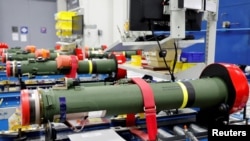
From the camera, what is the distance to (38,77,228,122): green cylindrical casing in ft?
3.21

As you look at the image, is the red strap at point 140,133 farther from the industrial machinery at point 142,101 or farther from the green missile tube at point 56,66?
the green missile tube at point 56,66

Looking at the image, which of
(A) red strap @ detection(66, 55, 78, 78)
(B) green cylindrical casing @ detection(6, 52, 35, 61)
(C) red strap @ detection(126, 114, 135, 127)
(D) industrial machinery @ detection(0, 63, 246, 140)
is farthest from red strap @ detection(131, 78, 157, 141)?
(B) green cylindrical casing @ detection(6, 52, 35, 61)

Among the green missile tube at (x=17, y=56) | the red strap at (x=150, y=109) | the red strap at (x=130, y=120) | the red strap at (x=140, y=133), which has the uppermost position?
the green missile tube at (x=17, y=56)

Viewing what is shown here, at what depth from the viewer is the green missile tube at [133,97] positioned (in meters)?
0.95

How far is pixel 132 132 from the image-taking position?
1.28 meters

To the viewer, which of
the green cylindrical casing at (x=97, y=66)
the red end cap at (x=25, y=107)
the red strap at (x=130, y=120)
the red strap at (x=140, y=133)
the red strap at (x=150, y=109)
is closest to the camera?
the red end cap at (x=25, y=107)

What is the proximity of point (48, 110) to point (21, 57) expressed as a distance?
318cm

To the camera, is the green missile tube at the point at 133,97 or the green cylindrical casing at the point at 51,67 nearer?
the green missile tube at the point at 133,97

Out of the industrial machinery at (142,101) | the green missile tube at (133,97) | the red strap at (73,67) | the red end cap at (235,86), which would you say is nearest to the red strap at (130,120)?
the industrial machinery at (142,101)

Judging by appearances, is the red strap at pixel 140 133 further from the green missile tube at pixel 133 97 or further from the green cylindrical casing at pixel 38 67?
the green cylindrical casing at pixel 38 67

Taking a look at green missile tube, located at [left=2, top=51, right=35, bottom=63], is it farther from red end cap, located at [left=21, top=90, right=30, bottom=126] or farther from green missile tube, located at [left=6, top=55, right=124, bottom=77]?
red end cap, located at [left=21, top=90, right=30, bottom=126]

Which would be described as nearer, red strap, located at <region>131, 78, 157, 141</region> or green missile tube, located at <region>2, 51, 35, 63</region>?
red strap, located at <region>131, 78, 157, 141</region>

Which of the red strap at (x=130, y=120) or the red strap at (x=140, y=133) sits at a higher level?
the red strap at (x=130, y=120)

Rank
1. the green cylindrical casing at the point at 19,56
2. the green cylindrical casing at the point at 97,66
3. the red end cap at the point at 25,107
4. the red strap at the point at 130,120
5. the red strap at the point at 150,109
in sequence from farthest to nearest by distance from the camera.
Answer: the green cylindrical casing at the point at 19,56 → the green cylindrical casing at the point at 97,66 → the red strap at the point at 130,120 → the red strap at the point at 150,109 → the red end cap at the point at 25,107
